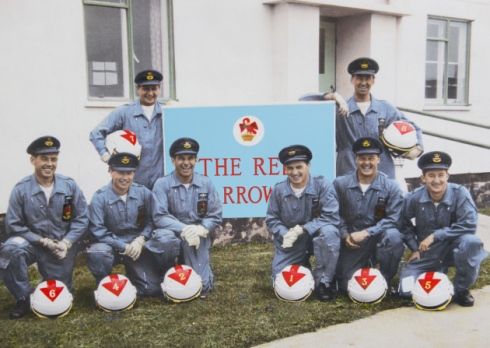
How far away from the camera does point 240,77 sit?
7.63 metres

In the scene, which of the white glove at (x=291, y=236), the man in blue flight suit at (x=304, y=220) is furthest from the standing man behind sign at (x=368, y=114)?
the white glove at (x=291, y=236)

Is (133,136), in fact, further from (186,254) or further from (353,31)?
(353,31)

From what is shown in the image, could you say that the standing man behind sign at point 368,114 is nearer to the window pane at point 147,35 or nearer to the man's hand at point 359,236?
the man's hand at point 359,236

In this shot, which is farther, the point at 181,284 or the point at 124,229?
the point at 124,229

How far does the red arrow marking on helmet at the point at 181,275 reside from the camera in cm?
438

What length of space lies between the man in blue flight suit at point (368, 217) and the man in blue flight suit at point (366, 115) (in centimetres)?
58

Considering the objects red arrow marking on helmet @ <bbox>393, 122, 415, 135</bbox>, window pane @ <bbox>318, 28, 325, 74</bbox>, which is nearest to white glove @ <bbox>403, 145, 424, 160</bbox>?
red arrow marking on helmet @ <bbox>393, 122, 415, 135</bbox>

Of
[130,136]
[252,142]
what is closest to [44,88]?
[130,136]

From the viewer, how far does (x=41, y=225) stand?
173 inches

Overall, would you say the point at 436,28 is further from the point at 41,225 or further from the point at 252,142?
the point at 41,225

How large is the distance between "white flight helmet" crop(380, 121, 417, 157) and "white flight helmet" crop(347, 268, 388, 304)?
1188mm

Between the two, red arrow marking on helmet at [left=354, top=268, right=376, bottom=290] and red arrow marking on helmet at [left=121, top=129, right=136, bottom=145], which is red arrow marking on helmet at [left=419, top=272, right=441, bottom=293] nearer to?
red arrow marking on helmet at [left=354, top=268, right=376, bottom=290]

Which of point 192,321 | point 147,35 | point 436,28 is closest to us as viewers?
point 192,321

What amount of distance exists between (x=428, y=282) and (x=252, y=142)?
262 centimetres
